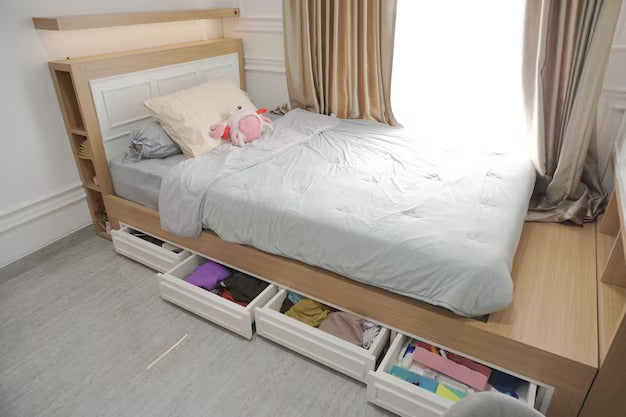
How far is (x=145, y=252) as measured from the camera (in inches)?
88.3

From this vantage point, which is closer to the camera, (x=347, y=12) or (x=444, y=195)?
(x=444, y=195)

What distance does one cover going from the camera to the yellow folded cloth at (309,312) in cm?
177

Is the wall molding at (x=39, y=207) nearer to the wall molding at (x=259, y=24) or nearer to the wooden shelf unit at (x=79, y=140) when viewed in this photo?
the wooden shelf unit at (x=79, y=140)

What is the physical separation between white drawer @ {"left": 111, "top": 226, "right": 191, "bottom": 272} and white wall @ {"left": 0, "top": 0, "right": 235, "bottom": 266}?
45cm

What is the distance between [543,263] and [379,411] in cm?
95

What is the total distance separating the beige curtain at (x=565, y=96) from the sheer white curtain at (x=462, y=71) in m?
0.14

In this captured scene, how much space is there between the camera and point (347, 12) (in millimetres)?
2607

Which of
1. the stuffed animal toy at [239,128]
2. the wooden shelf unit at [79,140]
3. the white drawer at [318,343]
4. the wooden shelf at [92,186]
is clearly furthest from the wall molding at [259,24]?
the white drawer at [318,343]

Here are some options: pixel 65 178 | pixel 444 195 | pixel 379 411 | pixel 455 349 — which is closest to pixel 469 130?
pixel 444 195

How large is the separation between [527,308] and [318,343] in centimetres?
80

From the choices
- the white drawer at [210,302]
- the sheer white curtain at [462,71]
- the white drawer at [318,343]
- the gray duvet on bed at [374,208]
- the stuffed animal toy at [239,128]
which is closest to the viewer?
the gray duvet on bed at [374,208]

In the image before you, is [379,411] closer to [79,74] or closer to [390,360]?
[390,360]

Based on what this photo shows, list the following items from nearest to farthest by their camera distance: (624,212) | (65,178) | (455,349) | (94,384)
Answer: (624,212)
(455,349)
(94,384)
(65,178)

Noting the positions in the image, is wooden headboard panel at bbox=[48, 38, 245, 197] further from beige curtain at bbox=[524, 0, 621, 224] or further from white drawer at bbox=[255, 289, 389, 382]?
beige curtain at bbox=[524, 0, 621, 224]
